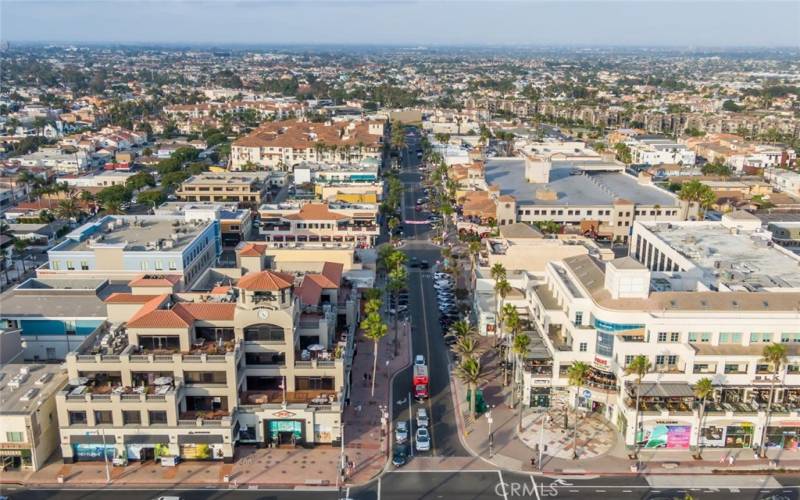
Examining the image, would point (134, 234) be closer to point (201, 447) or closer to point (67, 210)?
point (67, 210)

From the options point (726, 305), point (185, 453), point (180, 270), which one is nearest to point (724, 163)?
point (726, 305)

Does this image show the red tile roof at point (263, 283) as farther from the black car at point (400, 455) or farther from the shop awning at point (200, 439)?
the black car at point (400, 455)

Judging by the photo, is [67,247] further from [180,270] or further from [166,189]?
[166,189]

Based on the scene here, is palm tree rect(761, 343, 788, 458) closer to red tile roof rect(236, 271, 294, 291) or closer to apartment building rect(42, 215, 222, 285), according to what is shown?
red tile roof rect(236, 271, 294, 291)

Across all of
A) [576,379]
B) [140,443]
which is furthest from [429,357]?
[140,443]

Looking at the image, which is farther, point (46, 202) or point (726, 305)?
point (46, 202)

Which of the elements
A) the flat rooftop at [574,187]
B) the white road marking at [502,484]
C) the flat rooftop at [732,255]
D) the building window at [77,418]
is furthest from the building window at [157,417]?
the flat rooftop at [574,187]

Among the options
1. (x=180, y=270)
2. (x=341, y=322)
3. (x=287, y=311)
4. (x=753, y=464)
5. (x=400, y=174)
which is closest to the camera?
(x=753, y=464)
